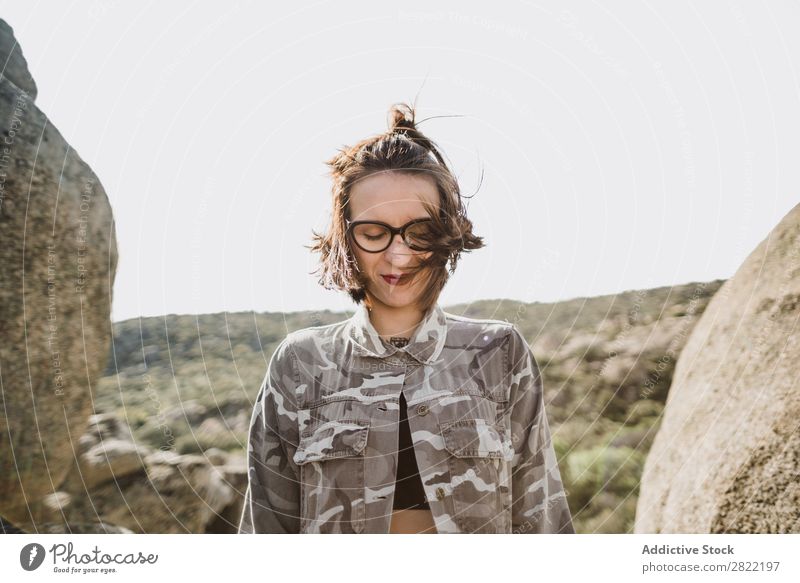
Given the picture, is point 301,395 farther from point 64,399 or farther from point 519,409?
point 64,399

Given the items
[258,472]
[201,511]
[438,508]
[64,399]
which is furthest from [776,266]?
[64,399]

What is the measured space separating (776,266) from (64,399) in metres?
1.94

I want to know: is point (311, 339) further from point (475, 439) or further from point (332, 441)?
point (475, 439)

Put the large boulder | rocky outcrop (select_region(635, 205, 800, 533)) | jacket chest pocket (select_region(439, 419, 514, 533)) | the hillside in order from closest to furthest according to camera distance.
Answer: jacket chest pocket (select_region(439, 419, 514, 533)) → rocky outcrop (select_region(635, 205, 800, 533)) → the large boulder → the hillside

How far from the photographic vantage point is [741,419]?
4.98ft

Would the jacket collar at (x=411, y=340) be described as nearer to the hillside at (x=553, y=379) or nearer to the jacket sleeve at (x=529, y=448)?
the jacket sleeve at (x=529, y=448)

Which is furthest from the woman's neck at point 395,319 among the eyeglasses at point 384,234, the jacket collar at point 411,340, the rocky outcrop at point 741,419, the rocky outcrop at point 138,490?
the rocky outcrop at point 138,490

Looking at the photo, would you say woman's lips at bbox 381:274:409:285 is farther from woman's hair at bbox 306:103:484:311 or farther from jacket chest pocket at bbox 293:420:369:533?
jacket chest pocket at bbox 293:420:369:533

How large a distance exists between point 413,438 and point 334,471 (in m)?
0.16

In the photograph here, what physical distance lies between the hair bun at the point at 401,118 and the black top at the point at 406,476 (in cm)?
52

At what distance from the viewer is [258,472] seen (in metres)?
1.18

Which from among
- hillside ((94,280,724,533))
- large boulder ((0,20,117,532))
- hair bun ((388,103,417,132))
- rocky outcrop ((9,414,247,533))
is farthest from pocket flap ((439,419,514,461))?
large boulder ((0,20,117,532))

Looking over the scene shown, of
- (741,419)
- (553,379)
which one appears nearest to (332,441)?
(741,419)

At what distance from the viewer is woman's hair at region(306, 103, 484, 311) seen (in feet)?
3.85
